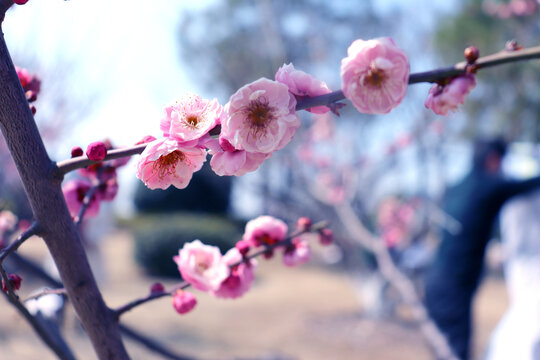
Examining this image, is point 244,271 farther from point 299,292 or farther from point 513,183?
point 299,292

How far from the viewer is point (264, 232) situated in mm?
1008

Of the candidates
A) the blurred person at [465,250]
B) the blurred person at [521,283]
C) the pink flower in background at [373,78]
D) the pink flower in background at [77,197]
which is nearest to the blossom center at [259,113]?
the pink flower in background at [373,78]

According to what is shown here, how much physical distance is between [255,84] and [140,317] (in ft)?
17.1

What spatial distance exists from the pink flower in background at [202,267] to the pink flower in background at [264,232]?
0.30 ft

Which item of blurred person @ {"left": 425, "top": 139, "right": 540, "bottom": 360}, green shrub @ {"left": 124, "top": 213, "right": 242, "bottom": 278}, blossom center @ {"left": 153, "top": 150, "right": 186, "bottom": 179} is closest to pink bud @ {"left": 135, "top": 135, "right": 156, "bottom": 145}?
blossom center @ {"left": 153, "top": 150, "right": 186, "bottom": 179}

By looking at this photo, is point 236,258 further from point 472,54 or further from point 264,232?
point 472,54

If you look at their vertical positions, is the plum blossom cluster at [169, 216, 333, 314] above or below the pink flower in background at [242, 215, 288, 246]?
below

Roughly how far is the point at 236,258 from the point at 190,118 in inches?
16.6

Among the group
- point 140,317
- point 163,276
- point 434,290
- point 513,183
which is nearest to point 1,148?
point 140,317

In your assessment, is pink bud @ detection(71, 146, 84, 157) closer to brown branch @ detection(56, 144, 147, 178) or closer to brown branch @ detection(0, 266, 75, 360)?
brown branch @ detection(56, 144, 147, 178)

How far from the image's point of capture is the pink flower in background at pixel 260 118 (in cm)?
57

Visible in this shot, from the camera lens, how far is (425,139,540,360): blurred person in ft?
7.67

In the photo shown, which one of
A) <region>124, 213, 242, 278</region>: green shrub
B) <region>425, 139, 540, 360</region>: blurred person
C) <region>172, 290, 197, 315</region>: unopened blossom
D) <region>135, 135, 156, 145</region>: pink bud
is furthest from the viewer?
<region>124, 213, 242, 278</region>: green shrub

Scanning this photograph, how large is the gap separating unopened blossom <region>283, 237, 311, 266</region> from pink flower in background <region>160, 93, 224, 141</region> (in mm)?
502
